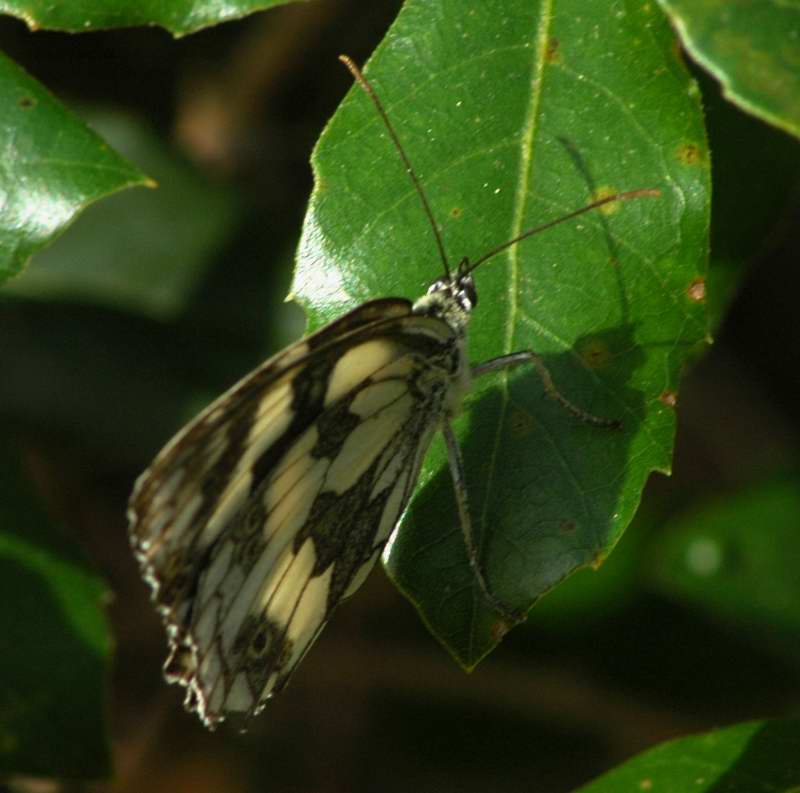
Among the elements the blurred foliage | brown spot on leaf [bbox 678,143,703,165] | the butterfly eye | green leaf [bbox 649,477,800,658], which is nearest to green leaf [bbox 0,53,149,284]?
the blurred foliage

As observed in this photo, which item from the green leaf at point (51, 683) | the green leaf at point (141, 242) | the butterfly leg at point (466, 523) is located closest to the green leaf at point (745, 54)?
the butterfly leg at point (466, 523)

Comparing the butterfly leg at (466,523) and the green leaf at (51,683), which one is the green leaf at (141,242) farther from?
the butterfly leg at (466,523)

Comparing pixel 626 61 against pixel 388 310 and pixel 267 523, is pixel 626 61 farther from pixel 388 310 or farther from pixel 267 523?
pixel 267 523

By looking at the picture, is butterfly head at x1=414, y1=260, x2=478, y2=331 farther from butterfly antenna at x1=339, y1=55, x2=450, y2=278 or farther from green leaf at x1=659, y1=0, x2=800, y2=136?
green leaf at x1=659, y1=0, x2=800, y2=136

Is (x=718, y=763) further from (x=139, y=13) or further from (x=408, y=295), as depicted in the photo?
(x=139, y=13)

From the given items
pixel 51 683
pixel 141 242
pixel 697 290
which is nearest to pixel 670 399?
pixel 697 290

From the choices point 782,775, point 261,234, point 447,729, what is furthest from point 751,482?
point 782,775
